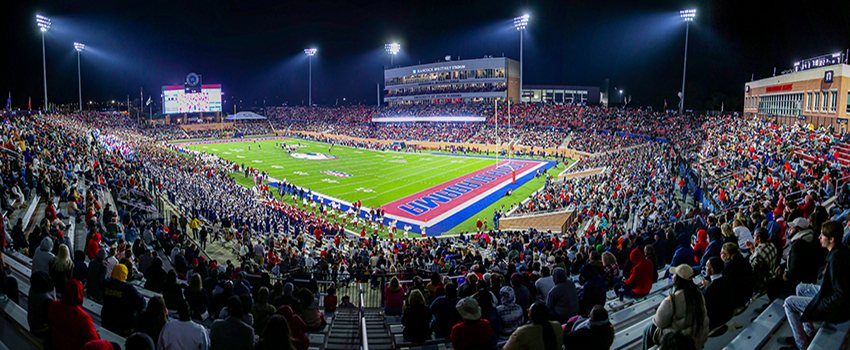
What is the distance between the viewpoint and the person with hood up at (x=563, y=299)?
17.3 feet

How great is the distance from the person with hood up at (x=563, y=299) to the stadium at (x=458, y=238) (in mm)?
22

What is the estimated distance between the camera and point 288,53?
393 ft

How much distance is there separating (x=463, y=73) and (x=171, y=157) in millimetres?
54844

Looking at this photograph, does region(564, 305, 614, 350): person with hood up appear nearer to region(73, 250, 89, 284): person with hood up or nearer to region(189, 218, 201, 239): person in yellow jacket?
region(73, 250, 89, 284): person with hood up

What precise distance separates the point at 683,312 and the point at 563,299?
178 cm

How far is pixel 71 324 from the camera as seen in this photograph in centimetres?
383

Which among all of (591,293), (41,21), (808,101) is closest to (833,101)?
(808,101)

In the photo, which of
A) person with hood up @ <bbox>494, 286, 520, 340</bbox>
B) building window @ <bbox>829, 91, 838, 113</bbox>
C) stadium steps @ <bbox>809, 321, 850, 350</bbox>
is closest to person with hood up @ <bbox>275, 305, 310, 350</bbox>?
person with hood up @ <bbox>494, 286, 520, 340</bbox>

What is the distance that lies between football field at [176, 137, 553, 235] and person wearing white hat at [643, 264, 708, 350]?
19.8 m

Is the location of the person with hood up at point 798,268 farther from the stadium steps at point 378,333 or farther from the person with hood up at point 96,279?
the person with hood up at point 96,279

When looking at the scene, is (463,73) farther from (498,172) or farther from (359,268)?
(359,268)

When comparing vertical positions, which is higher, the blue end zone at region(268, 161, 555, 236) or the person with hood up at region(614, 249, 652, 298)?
the person with hood up at region(614, 249, 652, 298)

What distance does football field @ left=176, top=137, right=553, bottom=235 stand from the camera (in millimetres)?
27719

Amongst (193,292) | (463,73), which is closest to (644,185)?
(193,292)
